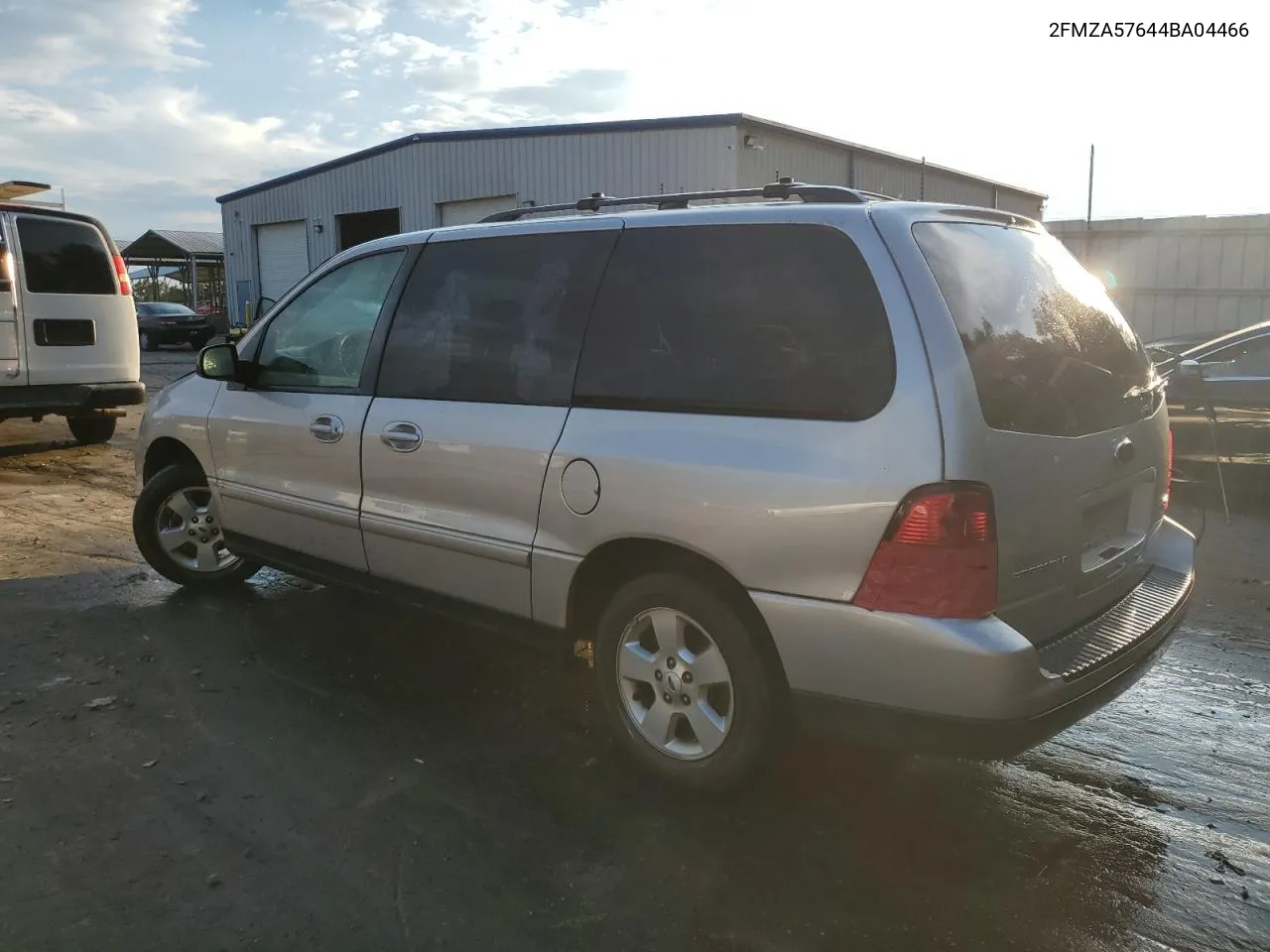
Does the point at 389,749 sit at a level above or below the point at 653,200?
below

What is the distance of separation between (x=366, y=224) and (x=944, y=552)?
25.1m

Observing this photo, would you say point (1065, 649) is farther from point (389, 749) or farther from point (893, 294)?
point (389, 749)

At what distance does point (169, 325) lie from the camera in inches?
1096

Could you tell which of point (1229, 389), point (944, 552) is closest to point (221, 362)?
point (944, 552)

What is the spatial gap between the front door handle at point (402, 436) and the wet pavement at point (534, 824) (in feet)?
3.20

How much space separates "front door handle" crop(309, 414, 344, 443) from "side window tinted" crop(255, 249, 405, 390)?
0.16 metres

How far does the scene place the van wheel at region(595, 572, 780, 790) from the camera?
2.99m

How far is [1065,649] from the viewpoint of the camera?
289cm

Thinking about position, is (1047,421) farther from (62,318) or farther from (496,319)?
(62,318)

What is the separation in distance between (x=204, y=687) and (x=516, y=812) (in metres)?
1.69

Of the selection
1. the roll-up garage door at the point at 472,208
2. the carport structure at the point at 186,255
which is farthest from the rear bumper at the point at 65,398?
the carport structure at the point at 186,255

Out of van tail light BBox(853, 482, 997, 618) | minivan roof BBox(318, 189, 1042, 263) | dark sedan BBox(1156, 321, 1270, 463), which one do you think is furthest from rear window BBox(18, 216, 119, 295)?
dark sedan BBox(1156, 321, 1270, 463)

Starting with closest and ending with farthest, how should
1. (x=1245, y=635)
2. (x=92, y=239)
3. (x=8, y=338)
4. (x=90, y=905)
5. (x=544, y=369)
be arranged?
(x=90, y=905), (x=544, y=369), (x=1245, y=635), (x=8, y=338), (x=92, y=239)

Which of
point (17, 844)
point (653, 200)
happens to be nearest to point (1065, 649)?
point (653, 200)
